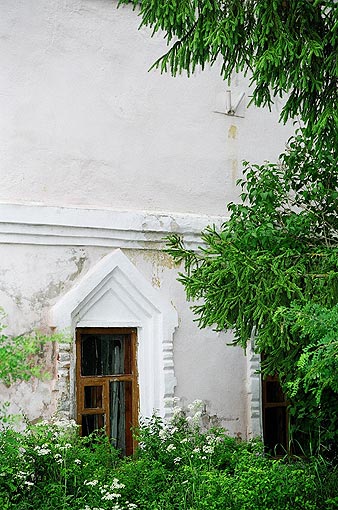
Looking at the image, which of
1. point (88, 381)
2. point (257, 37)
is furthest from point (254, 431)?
point (257, 37)

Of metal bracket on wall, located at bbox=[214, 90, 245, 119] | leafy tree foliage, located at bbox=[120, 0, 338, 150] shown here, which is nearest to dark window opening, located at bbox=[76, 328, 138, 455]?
metal bracket on wall, located at bbox=[214, 90, 245, 119]

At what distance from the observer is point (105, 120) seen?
334 inches

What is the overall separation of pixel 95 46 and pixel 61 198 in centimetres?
143

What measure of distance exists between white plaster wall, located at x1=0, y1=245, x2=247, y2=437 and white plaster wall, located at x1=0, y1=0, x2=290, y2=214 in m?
0.48

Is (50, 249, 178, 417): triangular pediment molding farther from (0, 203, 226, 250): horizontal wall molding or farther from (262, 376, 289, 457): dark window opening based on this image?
(262, 376, 289, 457): dark window opening

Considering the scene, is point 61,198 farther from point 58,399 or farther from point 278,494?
point 278,494

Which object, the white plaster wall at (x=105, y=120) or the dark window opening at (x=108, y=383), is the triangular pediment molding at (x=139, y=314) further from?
the white plaster wall at (x=105, y=120)

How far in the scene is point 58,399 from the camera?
312 inches

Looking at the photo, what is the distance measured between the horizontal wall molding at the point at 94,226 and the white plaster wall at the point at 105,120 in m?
0.13

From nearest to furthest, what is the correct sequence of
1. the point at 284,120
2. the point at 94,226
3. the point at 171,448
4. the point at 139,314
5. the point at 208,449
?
the point at 284,120 → the point at 208,449 → the point at 171,448 → the point at 94,226 → the point at 139,314

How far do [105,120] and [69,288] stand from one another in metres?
1.57

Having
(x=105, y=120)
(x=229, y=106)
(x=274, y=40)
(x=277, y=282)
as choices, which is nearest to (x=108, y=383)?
(x=105, y=120)

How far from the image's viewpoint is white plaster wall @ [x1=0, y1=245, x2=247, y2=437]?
25.7 feet

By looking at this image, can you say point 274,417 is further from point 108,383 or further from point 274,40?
point 274,40
